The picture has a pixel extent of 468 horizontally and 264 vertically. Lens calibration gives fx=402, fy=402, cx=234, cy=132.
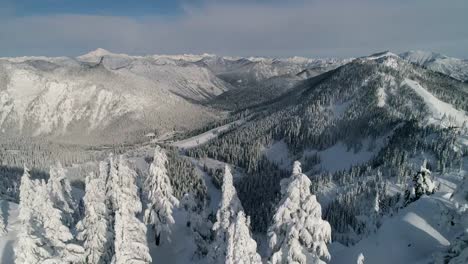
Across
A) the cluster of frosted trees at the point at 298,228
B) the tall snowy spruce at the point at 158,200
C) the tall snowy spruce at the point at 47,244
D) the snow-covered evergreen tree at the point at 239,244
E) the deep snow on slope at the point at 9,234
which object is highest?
the cluster of frosted trees at the point at 298,228

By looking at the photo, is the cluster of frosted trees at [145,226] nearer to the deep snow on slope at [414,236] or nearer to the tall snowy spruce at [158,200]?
the tall snowy spruce at [158,200]

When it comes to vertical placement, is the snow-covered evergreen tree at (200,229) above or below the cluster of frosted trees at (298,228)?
below

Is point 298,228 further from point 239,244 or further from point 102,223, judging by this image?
point 102,223

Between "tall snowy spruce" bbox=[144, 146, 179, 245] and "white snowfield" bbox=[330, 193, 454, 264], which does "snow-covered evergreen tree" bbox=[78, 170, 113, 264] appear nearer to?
"tall snowy spruce" bbox=[144, 146, 179, 245]

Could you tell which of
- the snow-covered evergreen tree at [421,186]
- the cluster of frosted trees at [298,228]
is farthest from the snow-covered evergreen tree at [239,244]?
the snow-covered evergreen tree at [421,186]

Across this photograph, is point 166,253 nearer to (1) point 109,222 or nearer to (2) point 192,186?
(1) point 109,222

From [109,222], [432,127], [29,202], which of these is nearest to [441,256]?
[109,222]

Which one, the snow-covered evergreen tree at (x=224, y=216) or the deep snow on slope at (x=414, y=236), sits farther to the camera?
the snow-covered evergreen tree at (x=224, y=216)

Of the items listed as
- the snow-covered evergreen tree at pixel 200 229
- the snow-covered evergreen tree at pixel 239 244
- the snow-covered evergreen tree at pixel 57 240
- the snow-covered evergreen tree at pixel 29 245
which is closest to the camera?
the snow-covered evergreen tree at pixel 239 244
